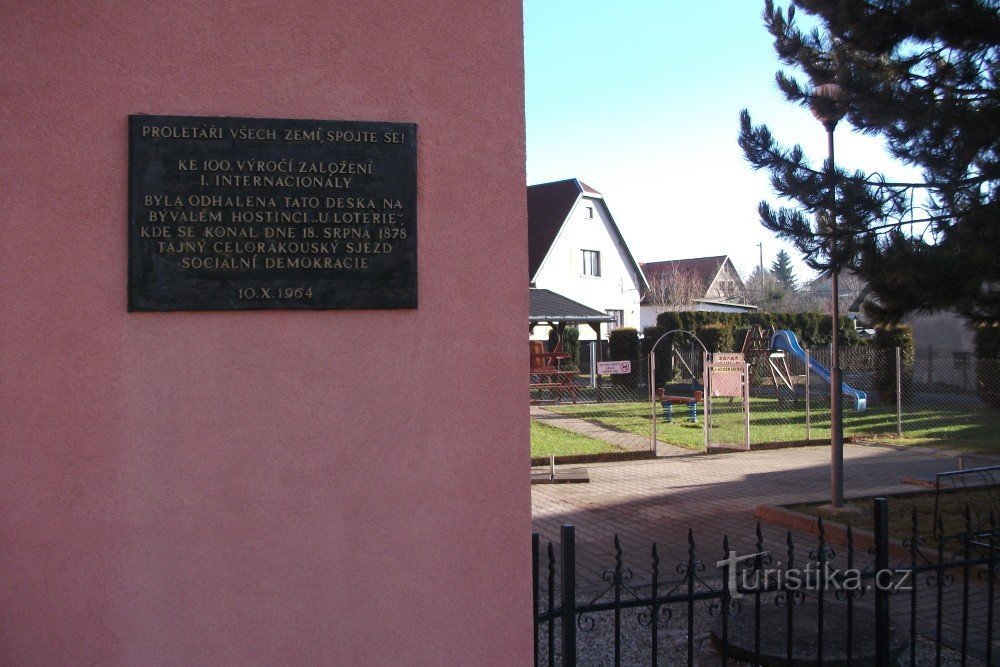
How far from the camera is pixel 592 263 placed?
37281 millimetres

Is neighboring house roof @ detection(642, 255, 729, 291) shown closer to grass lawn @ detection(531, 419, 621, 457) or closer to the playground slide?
the playground slide

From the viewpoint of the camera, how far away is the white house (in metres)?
35.5

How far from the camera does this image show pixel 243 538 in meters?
3.02

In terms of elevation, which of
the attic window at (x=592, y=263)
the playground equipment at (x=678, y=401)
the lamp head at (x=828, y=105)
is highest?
the attic window at (x=592, y=263)

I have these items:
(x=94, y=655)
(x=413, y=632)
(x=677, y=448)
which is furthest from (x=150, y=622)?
(x=677, y=448)

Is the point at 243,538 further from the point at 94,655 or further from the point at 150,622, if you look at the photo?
the point at 94,655

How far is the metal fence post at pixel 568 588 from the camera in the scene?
128 inches

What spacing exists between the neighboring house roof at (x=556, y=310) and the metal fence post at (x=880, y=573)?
2117 cm

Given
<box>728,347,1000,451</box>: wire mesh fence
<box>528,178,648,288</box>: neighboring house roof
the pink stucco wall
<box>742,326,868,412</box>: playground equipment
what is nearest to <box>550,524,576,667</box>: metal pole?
the pink stucco wall

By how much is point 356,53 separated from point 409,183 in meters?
0.53

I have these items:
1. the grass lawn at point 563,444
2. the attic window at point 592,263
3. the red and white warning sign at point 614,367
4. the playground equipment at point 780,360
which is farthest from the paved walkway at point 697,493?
the attic window at point 592,263

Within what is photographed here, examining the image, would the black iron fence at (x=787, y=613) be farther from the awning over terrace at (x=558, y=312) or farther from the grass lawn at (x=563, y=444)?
the awning over terrace at (x=558, y=312)

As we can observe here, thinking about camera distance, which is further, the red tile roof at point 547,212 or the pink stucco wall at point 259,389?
the red tile roof at point 547,212

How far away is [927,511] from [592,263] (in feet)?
96.5
